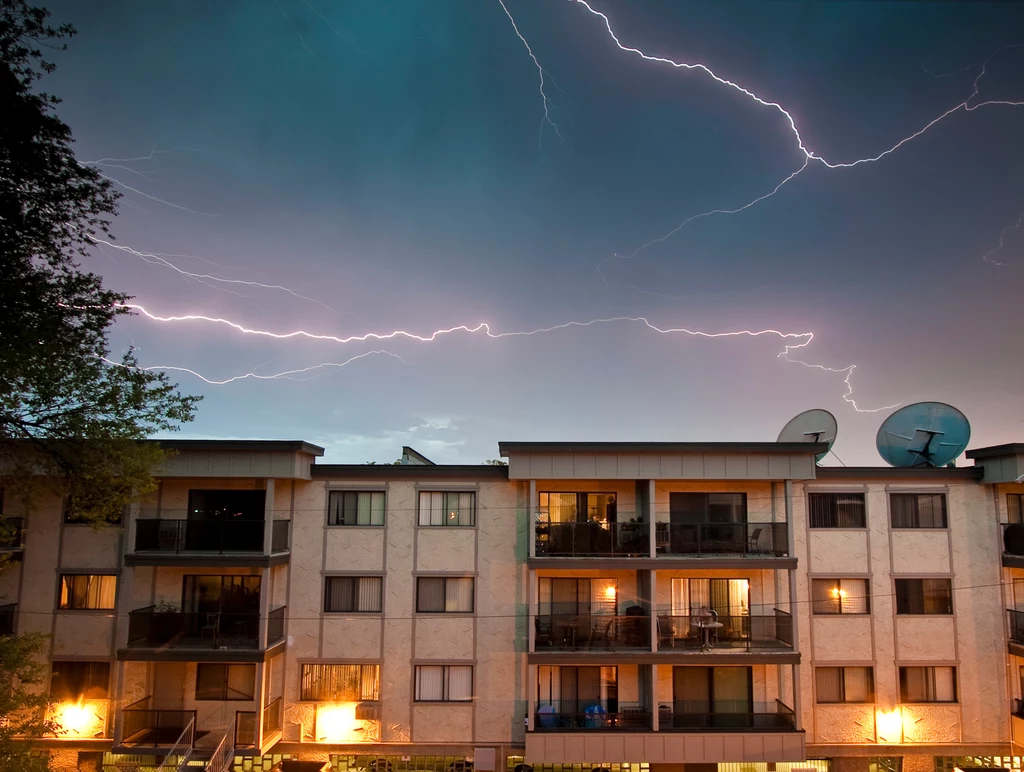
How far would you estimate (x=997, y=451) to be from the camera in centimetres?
1817

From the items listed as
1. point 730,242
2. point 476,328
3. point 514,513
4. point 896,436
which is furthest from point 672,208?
point 514,513

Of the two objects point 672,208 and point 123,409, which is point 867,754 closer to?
point 672,208

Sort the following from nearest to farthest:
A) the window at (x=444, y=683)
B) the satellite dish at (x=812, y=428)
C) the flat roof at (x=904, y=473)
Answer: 1. the window at (x=444, y=683)
2. the flat roof at (x=904, y=473)
3. the satellite dish at (x=812, y=428)

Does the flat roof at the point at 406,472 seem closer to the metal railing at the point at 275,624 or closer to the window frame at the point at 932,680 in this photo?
the metal railing at the point at 275,624

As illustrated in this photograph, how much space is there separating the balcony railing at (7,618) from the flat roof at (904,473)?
22215 mm

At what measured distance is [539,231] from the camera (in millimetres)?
24203

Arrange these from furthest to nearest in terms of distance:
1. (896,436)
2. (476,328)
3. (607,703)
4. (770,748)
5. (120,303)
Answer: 1. (476,328)
2. (896,436)
3. (607,703)
4. (770,748)
5. (120,303)

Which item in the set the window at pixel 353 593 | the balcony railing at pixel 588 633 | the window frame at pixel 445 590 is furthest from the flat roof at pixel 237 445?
the balcony railing at pixel 588 633

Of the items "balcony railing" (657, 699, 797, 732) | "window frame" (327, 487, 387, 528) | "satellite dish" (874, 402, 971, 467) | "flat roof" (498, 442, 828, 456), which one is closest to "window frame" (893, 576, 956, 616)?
"satellite dish" (874, 402, 971, 467)

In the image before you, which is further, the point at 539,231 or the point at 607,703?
the point at 539,231

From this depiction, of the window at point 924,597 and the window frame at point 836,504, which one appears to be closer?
the window at point 924,597

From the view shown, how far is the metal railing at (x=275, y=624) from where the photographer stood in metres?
17.6

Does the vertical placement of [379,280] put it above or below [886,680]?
above

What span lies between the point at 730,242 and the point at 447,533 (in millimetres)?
13886
